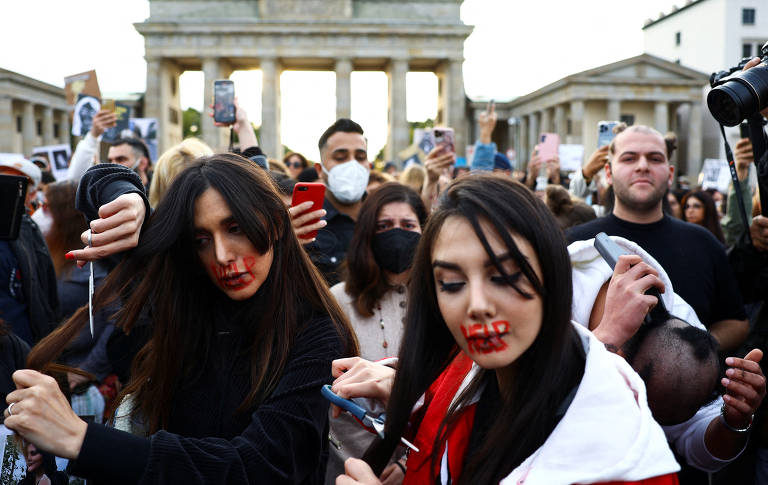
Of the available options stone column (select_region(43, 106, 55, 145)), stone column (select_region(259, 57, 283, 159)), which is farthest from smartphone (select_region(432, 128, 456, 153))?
stone column (select_region(43, 106, 55, 145))

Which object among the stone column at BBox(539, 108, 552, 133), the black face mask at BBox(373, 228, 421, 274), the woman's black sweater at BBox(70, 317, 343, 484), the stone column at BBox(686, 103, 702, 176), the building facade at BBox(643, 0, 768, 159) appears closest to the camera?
the woman's black sweater at BBox(70, 317, 343, 484)

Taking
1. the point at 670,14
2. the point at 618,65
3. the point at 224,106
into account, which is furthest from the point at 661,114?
the point at 224,106

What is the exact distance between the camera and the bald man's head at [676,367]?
234 cm

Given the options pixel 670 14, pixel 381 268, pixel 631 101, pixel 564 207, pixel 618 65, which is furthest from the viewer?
pixel 670 14

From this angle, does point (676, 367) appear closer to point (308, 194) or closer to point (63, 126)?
Result: point (308, 194)

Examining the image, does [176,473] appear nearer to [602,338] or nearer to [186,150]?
[602,338]

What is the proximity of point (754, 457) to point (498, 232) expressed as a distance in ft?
10.9

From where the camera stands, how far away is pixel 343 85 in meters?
54.1

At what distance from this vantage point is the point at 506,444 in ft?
6.18

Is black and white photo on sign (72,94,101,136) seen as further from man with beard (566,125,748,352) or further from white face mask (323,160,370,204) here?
man with beard (566,125,748,352)

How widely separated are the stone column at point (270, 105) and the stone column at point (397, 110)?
26.9 feet

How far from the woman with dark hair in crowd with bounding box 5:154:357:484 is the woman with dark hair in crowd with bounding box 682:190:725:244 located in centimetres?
738

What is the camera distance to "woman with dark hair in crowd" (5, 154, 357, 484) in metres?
2.41

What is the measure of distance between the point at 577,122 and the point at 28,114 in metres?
38.1
